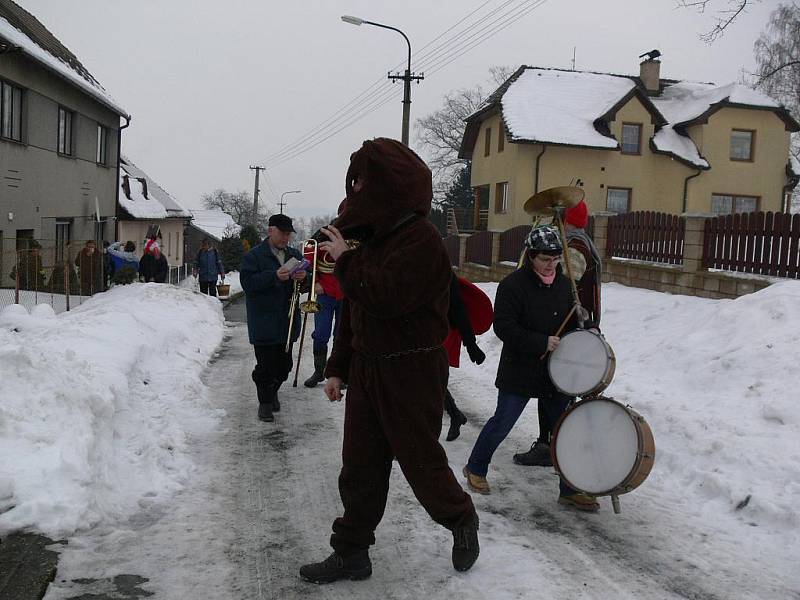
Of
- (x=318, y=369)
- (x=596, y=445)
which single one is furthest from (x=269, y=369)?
(x=596, y=445)

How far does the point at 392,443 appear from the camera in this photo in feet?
12.2

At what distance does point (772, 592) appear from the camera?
12.6ft

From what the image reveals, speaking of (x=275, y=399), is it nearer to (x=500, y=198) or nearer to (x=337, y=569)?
(x=337, y=569)

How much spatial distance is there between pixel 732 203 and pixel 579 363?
30846mm

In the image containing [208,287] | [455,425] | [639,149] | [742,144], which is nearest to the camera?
[455,425]

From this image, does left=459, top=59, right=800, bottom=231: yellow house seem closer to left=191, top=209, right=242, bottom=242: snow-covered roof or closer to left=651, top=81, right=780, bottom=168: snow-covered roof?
left=651, top=81, right=780, bottom=168: snow-covered roof

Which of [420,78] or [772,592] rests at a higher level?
[420,78]

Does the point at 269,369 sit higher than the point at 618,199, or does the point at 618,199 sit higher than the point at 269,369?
the point at 618,199

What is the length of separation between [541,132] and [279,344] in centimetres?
2474

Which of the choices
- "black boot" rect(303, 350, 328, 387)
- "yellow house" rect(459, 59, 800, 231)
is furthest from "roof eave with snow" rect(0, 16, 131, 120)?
"yellow house" rect(459, 59, 800, 231)

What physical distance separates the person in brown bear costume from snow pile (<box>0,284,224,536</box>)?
4.87 feet

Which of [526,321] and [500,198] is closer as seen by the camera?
[526,321]

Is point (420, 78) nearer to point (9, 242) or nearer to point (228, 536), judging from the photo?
point (9, 242)

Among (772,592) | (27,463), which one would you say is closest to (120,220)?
(27,463)
